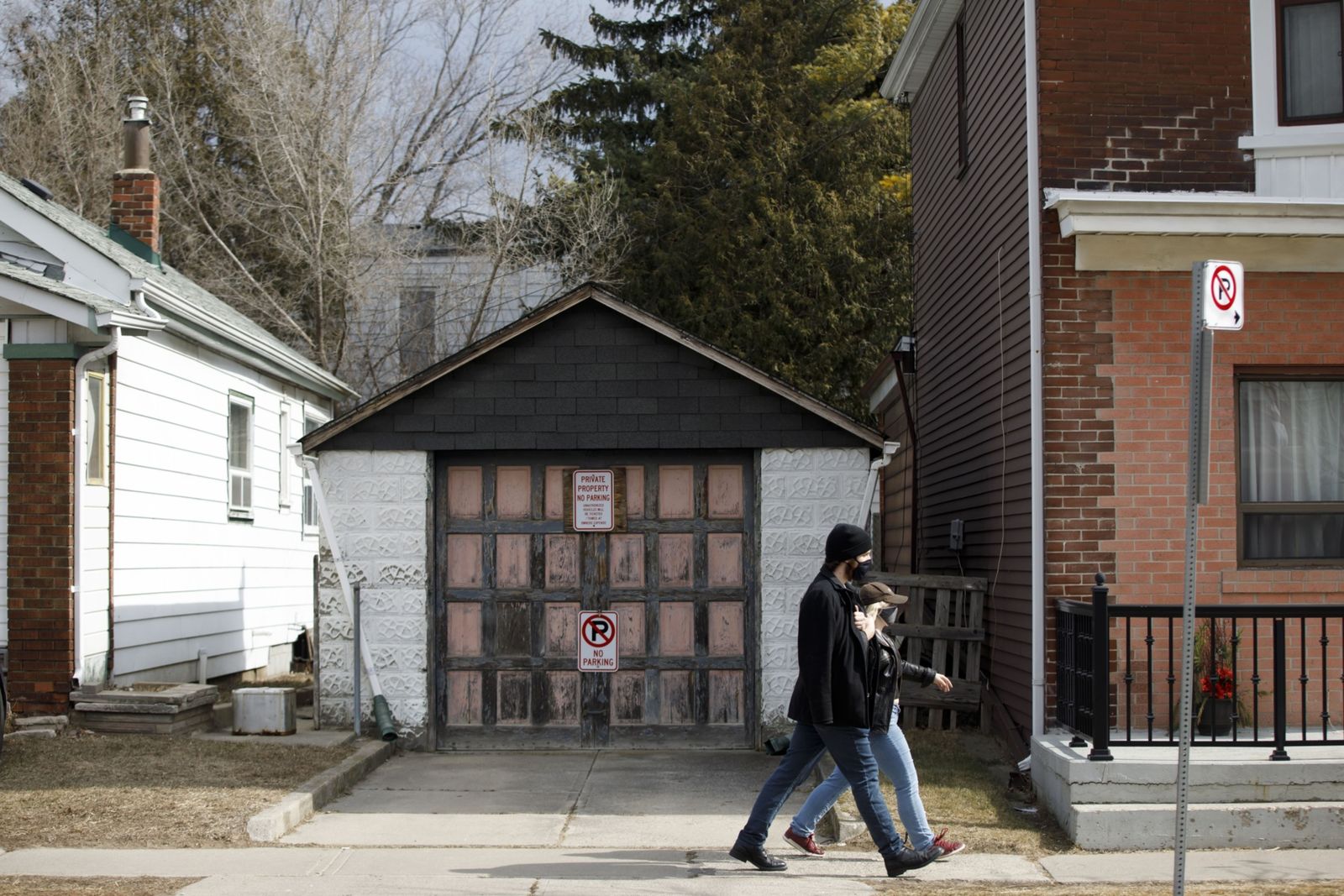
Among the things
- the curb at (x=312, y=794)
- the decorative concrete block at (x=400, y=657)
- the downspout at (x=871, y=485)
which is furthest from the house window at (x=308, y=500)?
the downspout at (x=871, y=485)

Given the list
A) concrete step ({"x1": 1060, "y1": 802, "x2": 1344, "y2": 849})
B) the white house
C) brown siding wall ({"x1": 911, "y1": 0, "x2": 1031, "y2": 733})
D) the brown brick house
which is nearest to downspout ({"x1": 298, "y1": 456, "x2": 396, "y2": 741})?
the white house

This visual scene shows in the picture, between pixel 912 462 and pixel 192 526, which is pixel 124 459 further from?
pixel 912 462

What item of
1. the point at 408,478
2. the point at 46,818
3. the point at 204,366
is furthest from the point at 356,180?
the point at 46,818

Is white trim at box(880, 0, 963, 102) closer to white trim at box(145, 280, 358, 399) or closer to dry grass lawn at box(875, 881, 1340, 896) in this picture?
white trim at box(145, 280, 358, 399)

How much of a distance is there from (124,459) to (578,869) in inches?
269

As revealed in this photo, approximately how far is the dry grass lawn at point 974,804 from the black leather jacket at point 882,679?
1.14 metres

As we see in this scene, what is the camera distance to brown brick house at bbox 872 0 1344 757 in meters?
9.88

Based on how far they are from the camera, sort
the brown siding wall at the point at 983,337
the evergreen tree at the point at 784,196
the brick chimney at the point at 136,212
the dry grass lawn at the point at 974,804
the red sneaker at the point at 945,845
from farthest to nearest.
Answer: the evergreen tree at the point at 784,196 < the brick chimney at the point at 136,212 < the brown siding wall at the point at 983,337 < the dry grass lawn at the point at 974,804 < the red sneaker at the point at 945,845

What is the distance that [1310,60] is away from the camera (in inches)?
405

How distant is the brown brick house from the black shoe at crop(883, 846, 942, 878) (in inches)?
97.6

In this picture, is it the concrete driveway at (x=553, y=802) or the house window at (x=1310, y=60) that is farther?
the house window at (x=1310, y=60)

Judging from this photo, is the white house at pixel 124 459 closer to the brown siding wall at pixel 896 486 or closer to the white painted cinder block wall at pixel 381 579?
the white painted cinder block wall at pixel 381 579

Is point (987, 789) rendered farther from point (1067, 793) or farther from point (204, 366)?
point (204, 366)

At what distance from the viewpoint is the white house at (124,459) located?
1184cm
